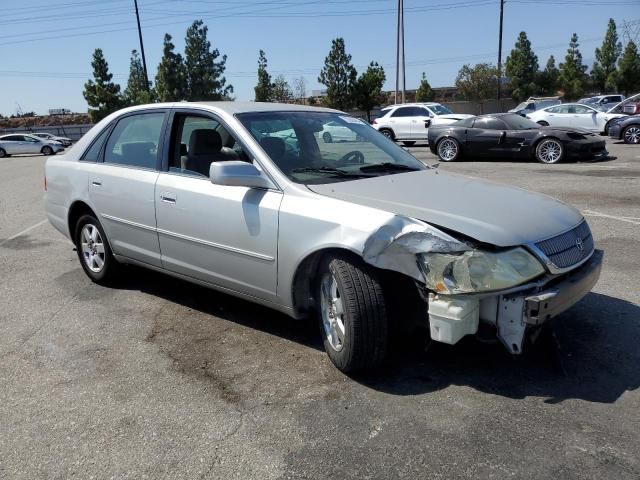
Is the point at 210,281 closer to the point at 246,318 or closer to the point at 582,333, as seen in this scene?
the point at 246,318

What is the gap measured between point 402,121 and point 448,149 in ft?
21.7

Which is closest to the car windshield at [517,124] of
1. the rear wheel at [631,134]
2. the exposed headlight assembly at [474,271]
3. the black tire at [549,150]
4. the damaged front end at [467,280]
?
the black tire at [549,150]

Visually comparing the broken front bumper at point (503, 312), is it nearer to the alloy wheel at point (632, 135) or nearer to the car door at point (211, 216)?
the car door at point (211, 216)

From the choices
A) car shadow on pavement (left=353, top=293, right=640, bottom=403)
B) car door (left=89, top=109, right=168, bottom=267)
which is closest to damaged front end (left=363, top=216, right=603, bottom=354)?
car shadow on pavement (left=353, top=293, right=640, bottom=403)

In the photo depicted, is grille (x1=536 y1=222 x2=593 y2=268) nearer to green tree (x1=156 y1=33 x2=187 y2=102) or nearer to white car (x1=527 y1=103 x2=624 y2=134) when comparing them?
white car (x1=527 y1=103 x2=624 y2=134)

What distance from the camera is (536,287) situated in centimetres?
314

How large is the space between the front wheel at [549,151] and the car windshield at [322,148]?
11034 millimetres

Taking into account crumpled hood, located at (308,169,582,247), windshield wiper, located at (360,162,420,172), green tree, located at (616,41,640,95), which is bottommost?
crumpled hood, located at (308,169,582,247)

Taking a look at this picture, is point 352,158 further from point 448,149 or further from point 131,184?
point 448,149

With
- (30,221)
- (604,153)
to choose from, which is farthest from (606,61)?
(30,221)

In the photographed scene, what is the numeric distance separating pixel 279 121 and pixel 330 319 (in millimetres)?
1670

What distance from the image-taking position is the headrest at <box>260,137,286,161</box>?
4.03 metres

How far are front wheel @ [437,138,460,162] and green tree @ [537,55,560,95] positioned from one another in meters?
45.4

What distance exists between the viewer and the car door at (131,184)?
4668 mm
